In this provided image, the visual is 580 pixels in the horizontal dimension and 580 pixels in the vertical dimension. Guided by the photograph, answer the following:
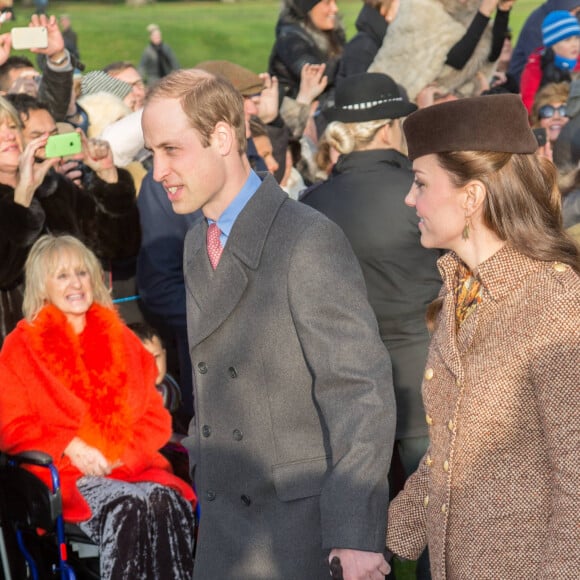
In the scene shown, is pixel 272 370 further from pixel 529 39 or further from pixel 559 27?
pixel 529 39

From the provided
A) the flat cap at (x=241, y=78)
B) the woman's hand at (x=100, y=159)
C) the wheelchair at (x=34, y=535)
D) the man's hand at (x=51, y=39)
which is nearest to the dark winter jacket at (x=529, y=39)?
the flat cap at (x=241, y=78)

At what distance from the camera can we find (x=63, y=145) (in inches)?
238

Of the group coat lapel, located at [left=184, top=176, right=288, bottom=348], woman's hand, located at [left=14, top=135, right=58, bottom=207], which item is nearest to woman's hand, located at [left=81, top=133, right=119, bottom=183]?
woman's hand, located at [left=14, top=135, right=58, bottom=207]

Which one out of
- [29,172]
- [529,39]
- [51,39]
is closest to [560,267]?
[29,172]

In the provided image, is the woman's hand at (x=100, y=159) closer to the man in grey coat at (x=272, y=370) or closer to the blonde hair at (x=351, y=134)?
the blonde hair at (x=351, y=134)

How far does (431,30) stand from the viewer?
8297mm

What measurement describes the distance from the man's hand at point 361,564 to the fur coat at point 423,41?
18.3ft

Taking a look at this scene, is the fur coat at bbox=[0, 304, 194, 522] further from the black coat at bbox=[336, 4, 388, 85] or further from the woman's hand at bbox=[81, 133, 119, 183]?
the black coat at bbox=[336, 4, 388, 85]

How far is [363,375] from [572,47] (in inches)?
280

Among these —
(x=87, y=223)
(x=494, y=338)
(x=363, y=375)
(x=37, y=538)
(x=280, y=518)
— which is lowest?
(x=37, y=538)

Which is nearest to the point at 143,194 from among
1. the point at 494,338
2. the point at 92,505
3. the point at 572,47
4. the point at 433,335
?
the point at 92,505

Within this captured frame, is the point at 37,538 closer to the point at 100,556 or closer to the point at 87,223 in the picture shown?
the point at 100,556

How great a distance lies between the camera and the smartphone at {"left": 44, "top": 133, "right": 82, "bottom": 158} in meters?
6.01

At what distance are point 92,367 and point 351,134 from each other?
5.68ft
